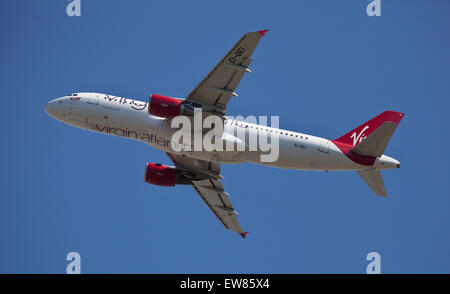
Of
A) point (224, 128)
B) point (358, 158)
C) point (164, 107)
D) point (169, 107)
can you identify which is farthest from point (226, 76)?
point (358, 158)

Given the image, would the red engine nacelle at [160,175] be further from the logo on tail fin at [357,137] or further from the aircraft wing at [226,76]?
the logo on tail fin at [357,137]

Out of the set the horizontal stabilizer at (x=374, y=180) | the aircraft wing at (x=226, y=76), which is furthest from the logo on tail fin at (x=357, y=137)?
the aircraft wing at (x=226, y=76)

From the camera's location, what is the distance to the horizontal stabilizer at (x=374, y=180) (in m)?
51.8

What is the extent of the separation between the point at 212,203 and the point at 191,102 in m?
13.6

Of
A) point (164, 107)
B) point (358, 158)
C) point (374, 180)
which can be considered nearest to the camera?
point (164, 107)

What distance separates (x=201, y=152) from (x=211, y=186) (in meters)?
7.13

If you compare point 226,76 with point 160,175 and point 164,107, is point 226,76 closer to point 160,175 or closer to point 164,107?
point 164,107

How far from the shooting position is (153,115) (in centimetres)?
5006

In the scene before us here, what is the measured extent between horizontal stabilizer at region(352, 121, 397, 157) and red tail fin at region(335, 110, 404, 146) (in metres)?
2.66

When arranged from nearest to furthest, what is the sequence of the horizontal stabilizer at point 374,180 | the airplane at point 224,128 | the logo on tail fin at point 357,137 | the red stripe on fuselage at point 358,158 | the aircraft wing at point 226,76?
the aircraft wing at point 226,76 < the airplane at point 224,128 < the red stripe on fuselage at point 358,158 < the horizontal stabilizer at point 374,180 < the logo on tail fin at point 357,137

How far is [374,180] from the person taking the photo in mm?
51938

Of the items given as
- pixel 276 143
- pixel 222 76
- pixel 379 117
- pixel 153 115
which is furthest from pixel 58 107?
pixel 379 117

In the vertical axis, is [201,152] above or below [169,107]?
below

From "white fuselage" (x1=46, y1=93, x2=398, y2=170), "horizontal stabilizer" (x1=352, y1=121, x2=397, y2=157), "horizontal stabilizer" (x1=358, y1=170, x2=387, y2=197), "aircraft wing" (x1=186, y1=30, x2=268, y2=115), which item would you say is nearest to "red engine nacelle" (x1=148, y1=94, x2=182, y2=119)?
"aircraft wing" (x1=186, y1=30, x2=268, y2=115)
